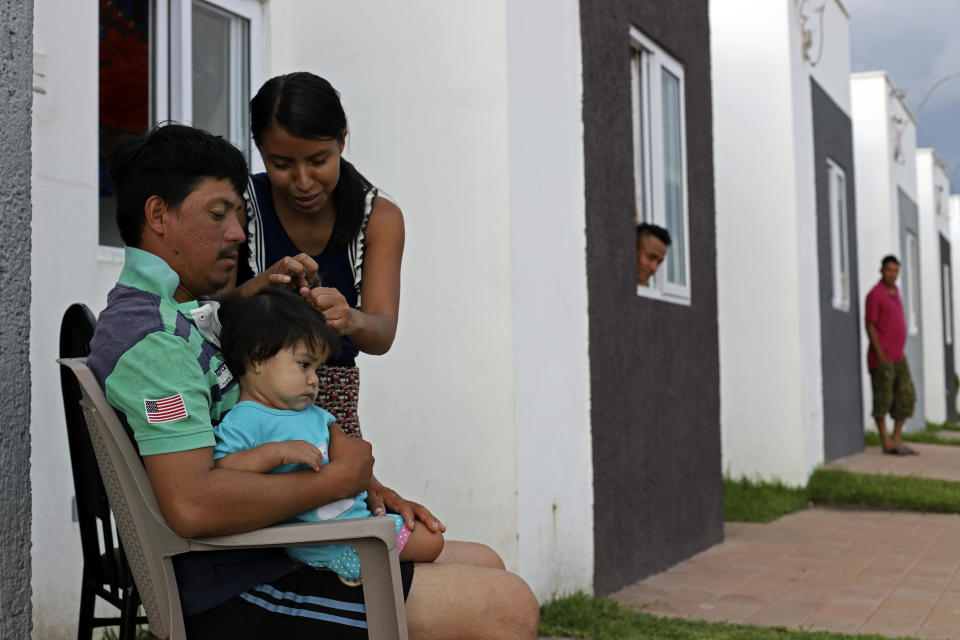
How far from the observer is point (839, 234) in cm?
1294

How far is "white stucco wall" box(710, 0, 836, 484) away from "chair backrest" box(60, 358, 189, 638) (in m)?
8.71

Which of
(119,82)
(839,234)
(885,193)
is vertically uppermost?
(885,193)

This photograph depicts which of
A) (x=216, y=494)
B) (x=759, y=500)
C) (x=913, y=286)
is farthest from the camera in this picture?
(x=913, y=286)

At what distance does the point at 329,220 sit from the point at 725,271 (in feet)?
26.6

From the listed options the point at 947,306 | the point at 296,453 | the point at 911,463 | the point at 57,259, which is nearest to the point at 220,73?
the point at 57,259

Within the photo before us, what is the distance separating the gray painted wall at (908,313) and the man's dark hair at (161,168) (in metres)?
17.0

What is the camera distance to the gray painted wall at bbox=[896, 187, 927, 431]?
59.8ft

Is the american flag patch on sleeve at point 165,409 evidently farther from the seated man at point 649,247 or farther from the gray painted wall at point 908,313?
the gray painted wall at point 908,313

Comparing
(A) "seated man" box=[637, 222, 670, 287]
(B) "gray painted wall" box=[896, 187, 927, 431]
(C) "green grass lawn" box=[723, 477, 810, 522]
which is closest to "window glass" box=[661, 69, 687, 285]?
(A) "seated man" box=[637, 222, 670, 287]

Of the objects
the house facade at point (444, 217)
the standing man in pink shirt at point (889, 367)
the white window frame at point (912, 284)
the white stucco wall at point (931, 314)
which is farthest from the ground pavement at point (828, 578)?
the white stucco wall at point (931, 314)

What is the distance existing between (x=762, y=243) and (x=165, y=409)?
29.6ft

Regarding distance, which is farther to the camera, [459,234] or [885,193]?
[885,193]

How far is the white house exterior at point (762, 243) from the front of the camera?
10258 mm

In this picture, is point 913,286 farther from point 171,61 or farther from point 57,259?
point 57,259
